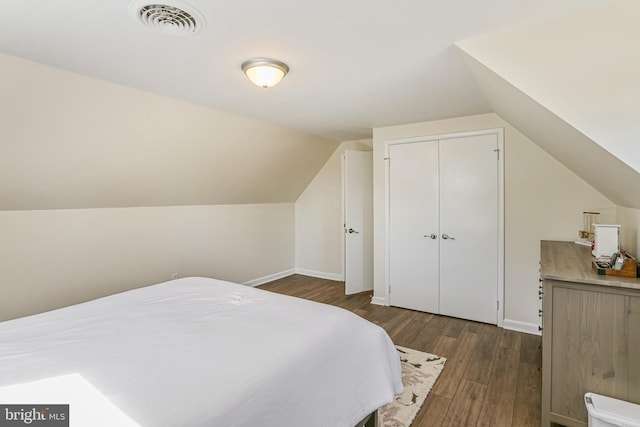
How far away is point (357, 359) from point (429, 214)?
241 cm

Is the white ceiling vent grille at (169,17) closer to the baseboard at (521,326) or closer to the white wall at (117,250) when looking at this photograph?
the white wall at (117,250)

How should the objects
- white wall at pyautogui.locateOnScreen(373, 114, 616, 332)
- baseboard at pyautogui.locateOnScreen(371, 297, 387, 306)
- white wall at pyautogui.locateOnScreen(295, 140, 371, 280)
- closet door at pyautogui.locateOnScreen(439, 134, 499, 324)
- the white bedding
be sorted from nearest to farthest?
the white bedding, white wall at pyautogui.locateOnScreen(373, 114, 616, 332), closet door at pyautogui.locateOnScreen(439, 134, 499, 324), baseboard at pyautogui.locateOnScreen(371, 297, 387, 306), white wall at pyautogui.locateOnScreen(295, 140, 371, 280)

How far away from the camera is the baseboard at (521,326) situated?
305 cm

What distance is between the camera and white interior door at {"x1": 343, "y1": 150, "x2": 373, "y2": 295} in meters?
4.28

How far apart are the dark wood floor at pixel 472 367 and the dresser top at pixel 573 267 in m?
0.94

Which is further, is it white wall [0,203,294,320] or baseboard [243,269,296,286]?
baseboard [243,269,296,286]

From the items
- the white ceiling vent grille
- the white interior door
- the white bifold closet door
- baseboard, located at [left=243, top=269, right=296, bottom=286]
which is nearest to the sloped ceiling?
the white ceiling vent grille

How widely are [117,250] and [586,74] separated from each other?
400cm

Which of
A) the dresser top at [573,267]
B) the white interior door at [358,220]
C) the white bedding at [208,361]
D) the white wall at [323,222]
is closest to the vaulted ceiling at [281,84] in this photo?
the dresser top at [573,267]

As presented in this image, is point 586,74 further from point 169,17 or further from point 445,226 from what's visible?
point 445,226

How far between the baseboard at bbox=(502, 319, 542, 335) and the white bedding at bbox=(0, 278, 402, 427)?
2.04 m

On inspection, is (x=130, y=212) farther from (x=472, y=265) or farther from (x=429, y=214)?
(x=472, y=265)

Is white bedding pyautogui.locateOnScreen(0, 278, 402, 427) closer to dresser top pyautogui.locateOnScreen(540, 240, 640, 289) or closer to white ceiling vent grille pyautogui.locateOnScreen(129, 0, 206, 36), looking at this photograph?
dresser top pyautogui.locateOnScreen(540, 240, 640, 289)

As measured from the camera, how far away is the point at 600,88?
145 cm
